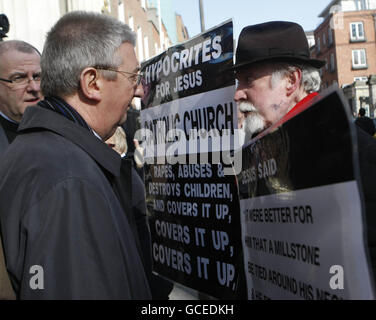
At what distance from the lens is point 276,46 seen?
2.74m

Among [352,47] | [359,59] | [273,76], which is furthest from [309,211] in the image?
[359,59]

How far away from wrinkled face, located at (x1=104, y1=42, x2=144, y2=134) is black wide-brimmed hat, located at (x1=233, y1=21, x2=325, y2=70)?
27.4 inches

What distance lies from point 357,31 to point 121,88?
69.2 m

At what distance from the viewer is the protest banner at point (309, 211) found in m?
1.18

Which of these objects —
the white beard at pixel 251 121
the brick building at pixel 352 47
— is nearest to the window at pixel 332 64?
the brick building at pixel 352 47

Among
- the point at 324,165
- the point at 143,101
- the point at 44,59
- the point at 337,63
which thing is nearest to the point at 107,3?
the point at 143,101

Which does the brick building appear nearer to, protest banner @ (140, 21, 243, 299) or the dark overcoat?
protest banner @ (140, 21, 243, 299)

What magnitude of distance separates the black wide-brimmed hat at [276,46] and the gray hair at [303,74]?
0.11 ft

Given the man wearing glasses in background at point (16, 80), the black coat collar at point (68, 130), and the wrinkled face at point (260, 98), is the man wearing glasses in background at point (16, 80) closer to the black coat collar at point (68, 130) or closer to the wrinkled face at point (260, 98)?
the wrinkled face at point (260, 98)

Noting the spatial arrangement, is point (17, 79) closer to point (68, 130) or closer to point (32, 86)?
point (32, 86)

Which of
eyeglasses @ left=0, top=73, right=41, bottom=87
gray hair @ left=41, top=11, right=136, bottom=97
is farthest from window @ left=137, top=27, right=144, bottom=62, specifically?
gray hair @ left=41, top=11, right=136, bottom=97

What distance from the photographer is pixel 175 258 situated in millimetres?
2773

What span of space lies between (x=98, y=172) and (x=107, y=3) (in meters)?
15.5

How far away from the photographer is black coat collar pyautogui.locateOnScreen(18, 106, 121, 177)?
1789 millimetres
